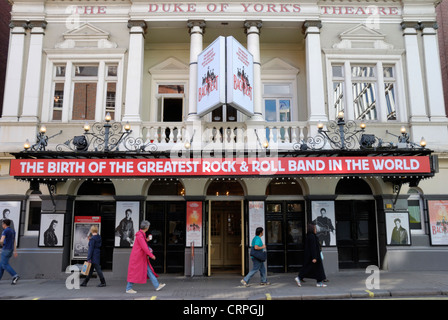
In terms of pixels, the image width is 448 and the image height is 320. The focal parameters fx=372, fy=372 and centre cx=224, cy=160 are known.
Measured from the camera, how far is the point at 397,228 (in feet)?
41.7

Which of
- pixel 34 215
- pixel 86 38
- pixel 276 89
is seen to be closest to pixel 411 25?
pixel 276 89

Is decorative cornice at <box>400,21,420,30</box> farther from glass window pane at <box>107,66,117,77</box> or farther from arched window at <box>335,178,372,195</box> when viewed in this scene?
glass window pane at <box>107,66,117,77</box>

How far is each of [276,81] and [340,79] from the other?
2701mm

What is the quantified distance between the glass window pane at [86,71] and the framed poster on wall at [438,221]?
1306 centimetres

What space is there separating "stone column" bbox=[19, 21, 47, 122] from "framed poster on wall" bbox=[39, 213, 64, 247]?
351 centimetres

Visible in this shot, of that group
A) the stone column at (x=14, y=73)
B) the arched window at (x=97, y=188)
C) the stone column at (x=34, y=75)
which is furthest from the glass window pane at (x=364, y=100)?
the stone column at (x=14, y=73)

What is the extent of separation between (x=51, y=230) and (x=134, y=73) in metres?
6.17

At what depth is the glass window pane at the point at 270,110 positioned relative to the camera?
605 inches

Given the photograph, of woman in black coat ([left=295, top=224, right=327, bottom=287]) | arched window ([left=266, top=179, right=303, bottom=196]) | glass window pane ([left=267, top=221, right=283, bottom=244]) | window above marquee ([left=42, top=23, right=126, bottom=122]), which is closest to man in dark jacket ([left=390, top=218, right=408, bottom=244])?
arched window ([left=266, top=179, right=303, bottom=196])

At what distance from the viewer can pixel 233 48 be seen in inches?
484

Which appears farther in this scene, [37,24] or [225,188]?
[37,24]

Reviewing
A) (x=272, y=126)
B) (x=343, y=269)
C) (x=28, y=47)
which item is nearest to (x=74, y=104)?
(x=28, y=47)

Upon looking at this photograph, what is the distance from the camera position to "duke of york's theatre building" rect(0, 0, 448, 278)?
495 inches

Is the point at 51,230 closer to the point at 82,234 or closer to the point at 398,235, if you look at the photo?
the point at 82,234
